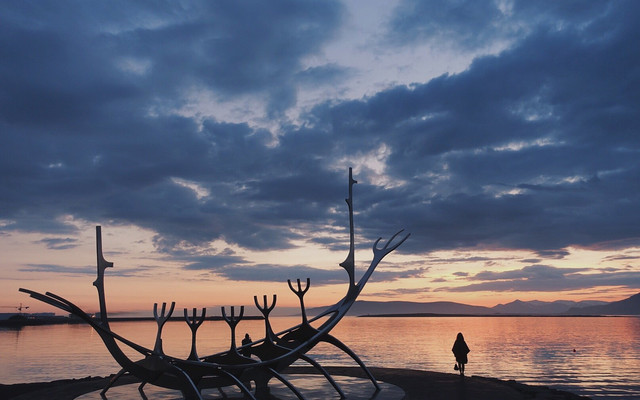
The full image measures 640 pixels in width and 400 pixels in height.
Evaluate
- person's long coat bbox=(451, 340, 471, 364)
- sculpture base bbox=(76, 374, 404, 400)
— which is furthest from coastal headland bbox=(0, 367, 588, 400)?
person's long coat bbox=(451, 340, 471, 364)

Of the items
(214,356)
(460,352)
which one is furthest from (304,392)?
(460,352)

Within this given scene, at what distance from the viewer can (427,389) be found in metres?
17.3

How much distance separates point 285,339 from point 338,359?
2526cm

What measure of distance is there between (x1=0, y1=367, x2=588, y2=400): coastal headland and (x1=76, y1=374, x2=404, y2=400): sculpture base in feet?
2.01

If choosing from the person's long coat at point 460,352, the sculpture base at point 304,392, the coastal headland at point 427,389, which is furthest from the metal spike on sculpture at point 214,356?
the person's long coat at point 460,352

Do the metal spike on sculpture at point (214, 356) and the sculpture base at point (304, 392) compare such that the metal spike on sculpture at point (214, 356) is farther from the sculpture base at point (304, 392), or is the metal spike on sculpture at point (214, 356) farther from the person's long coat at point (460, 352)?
the person's long coat at point (460, 352)

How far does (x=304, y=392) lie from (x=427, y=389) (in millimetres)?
3930

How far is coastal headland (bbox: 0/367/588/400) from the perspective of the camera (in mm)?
16422

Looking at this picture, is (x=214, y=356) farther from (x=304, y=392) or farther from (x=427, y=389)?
(x=427, y=389)

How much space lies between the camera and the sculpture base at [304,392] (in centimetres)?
1570

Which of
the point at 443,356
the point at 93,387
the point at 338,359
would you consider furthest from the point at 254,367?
the point at 443,356

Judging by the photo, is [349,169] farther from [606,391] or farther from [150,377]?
[606,391]

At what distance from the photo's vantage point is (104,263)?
47.1 feet

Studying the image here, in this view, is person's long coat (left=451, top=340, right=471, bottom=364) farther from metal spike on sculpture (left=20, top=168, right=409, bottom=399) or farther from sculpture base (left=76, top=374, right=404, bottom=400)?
metal spike on sculpture (left=20, top=168, right=409, bottom=399)
